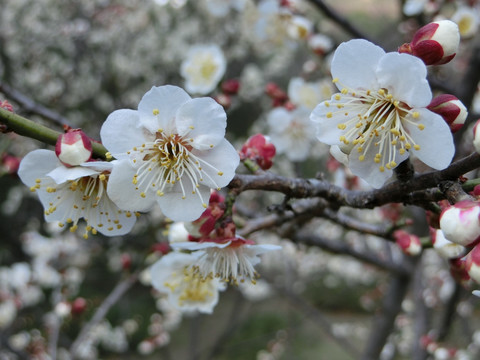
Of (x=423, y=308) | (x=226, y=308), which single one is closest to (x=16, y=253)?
(x=226, y=308)

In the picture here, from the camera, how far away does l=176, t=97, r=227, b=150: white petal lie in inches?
25.5

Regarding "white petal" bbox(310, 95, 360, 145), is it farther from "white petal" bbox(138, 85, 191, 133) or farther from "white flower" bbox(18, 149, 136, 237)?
"white flower" bbox(18, 149, 136, 237)

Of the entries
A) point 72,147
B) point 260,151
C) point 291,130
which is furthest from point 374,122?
point 291,130

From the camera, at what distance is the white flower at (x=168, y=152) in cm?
64

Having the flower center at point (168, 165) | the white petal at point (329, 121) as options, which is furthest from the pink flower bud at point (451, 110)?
the flower center at point (168, 165)

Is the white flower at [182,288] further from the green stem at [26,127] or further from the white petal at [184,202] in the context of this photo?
the green stem at [26,127]

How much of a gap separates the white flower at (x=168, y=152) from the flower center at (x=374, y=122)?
195 millimetres

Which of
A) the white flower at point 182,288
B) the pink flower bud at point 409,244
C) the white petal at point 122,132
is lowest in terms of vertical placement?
the white flower at point 182,288

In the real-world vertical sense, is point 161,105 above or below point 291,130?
above

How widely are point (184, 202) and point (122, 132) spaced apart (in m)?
0.15

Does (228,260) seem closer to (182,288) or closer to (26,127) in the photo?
(182,288)

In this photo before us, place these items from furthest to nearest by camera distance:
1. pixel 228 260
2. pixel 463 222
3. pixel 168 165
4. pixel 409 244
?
pixel 409 244, pixel 228 260, pixel 168 165, pixel 463 222

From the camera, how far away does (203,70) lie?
2289 millimetres

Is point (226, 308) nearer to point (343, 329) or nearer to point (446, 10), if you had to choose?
point (343, 329)
